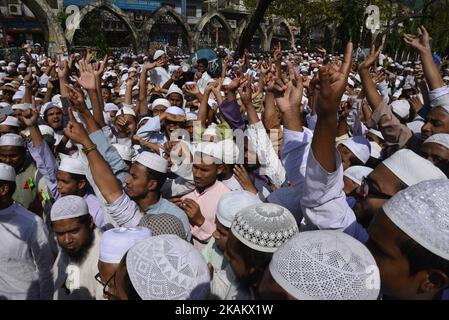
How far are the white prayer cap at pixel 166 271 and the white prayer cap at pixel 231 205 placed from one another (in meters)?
0.47

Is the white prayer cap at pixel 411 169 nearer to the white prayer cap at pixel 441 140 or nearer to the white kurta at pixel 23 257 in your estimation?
the white prayer cap at pixel 441 140

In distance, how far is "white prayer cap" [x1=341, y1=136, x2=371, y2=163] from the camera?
3258 millimetres

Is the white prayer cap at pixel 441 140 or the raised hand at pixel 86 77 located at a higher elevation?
the raised hand at pixel 86 77

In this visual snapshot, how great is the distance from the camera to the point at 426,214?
4.02 ft

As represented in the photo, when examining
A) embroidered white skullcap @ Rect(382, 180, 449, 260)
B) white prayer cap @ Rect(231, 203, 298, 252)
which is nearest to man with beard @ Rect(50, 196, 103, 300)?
white prayer cap @ Rect(231, 203, 298, 252)

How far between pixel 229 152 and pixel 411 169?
4.38 ft

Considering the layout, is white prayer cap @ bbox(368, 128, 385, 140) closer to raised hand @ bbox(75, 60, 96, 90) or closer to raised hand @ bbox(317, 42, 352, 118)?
raised hand @ bbox(317, 42, 352, 118)

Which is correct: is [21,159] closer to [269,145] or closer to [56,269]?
[56,269]

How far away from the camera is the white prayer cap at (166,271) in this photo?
140cm

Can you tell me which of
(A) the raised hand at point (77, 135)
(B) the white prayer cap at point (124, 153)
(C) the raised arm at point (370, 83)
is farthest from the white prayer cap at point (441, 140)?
(B) the white prayer cap at point (124, 153)

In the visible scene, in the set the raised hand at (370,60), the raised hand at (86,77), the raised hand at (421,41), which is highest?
the raised hand at (421,41)

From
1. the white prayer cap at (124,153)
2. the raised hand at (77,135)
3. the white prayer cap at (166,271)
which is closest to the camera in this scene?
the white prayer cap at (166,271)

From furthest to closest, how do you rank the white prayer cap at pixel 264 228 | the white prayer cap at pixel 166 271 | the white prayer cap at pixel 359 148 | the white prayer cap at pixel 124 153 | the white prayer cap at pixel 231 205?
the white prayer cap at pixel 124 153
the white prayer cap at pixel 359 148
the white prayer cap at pixel 231 205
the white prayer cap at pixel 264 228
the white prayer cap at pixel 166 271

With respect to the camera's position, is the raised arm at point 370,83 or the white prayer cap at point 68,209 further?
the raised arm at point 370,83
